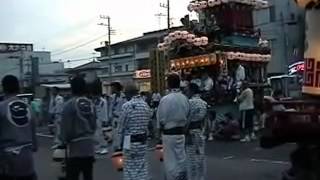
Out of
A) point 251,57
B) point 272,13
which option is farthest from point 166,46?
point 272,13

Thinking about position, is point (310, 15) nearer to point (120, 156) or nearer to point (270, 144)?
point (270, 144)

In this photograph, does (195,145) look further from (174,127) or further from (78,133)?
(78,133)

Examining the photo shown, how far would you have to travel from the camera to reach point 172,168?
10039 mm

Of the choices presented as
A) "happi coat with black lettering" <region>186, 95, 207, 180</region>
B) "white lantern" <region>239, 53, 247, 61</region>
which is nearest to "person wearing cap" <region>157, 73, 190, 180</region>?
"happi coat with black lettering" <region>186, 95, 207, 180</region>

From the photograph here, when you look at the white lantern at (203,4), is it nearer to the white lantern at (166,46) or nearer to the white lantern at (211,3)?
the white lantern at (211,3)

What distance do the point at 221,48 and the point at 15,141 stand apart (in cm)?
1709

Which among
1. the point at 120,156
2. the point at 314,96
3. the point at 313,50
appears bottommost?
the point at 120,156

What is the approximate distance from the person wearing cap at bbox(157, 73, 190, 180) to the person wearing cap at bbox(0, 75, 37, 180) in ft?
9.47

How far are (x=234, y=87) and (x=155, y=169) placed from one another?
9.43 m

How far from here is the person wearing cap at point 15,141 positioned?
7.42 metres

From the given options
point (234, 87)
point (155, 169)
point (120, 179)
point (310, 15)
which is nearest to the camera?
point (310, 15)

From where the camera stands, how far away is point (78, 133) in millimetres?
8859

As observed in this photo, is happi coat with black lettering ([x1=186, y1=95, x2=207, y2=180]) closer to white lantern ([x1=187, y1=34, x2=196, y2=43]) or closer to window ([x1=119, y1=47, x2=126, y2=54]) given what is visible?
white lantern ([x1=187, y1=34, x2=196, y2=43])

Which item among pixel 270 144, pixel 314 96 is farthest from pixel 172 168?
pixel 314 96
